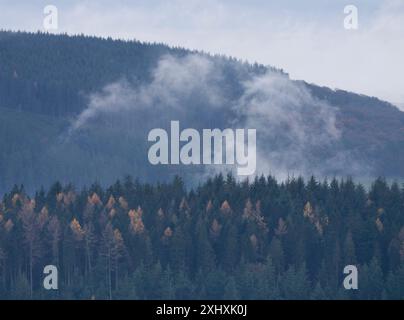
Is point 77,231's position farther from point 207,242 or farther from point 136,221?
point 207,242

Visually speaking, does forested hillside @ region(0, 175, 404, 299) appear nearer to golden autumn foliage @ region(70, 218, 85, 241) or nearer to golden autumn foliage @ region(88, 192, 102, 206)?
golden autumn foliage @ region(70, 218, 85, 241)

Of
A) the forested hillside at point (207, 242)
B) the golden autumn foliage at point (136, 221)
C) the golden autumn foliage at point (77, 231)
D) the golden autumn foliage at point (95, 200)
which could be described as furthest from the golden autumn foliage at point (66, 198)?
the golden autumn foliage at point (77, 231)

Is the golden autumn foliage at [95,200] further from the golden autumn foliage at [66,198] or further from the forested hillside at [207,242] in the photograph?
the golden autumn foliage at [66,198]

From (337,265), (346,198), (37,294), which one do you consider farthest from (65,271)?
(346,198)

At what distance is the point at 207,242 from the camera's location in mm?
149125

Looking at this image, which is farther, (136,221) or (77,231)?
(136,221)

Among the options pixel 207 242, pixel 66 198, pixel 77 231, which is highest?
pixel 66 198

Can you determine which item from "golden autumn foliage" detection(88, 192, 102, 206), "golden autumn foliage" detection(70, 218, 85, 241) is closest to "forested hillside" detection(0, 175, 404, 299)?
"golden autumn foliage" detection(70, 218, 85, 241)

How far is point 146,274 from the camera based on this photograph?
141 meters

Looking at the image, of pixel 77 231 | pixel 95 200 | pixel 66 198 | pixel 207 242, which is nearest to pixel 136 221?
pixel 77 231

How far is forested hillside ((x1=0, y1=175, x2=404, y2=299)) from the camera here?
137250 millimetres

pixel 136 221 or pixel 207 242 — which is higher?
pixel 136 221
